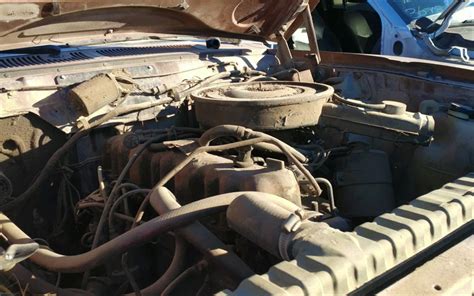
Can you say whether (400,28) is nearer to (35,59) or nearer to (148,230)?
(35,59)

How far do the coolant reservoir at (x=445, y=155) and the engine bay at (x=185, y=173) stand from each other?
12 mm

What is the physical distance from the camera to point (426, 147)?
248cm

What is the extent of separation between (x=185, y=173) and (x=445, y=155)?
3.80ft

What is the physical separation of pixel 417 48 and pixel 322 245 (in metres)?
4.16

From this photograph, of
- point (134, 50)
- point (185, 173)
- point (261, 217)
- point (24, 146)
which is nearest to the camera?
point (261, 217)

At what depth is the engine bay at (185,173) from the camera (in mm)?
1747

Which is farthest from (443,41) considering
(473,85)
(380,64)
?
(473,85)

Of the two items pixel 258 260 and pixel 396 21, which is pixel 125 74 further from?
pixel 396 21

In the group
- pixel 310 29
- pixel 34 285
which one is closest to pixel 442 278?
pixel 34 285

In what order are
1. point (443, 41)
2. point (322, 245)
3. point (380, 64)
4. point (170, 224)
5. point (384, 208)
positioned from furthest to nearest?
point (443, 41)
point (380, 64)
point (384, 208)
point (170, 224)
point (322, 245)

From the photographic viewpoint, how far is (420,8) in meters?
5.48

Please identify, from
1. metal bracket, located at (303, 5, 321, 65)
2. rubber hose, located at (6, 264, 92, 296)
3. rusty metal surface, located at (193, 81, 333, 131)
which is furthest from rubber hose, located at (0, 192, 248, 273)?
metal bracket, located at (303, 5, 321, 65)

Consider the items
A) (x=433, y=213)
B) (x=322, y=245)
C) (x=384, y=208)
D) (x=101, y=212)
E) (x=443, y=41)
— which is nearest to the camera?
(x=322, y=245)

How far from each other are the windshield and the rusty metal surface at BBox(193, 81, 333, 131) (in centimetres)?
354
